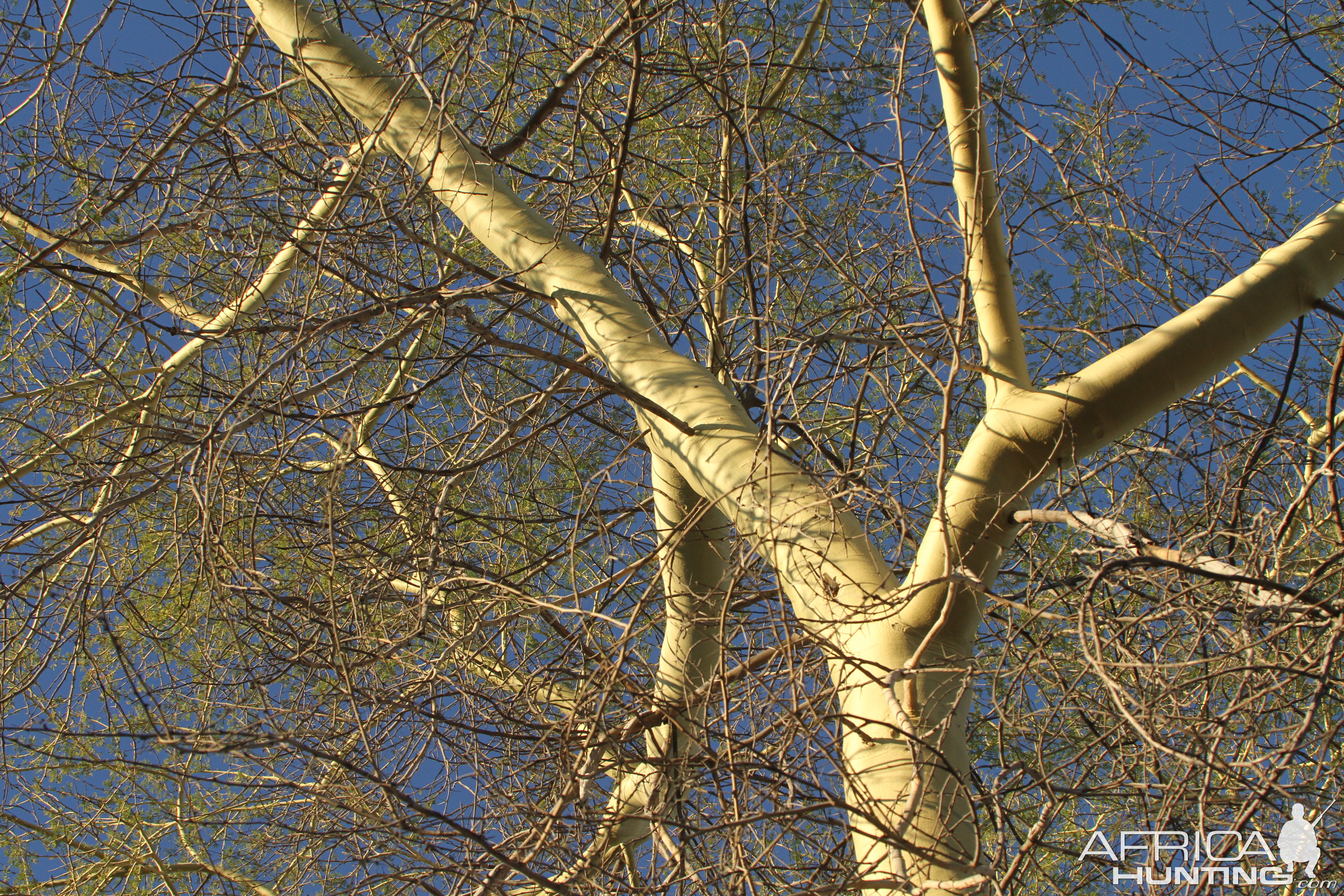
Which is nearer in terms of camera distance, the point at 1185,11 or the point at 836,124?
the point at 1185,11

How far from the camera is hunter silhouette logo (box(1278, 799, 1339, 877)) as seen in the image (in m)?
1.82

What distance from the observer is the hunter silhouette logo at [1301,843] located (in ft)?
5.97

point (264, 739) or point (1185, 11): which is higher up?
point (1185, 11)

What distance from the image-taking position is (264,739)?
162cm

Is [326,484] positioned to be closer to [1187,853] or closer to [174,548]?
[174,548]

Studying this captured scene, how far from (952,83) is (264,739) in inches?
93.3

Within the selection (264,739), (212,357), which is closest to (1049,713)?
(264,739)

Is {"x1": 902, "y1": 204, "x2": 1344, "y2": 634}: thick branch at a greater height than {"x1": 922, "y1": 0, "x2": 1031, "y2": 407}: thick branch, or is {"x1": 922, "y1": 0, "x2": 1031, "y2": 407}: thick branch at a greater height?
{"x1": 922, "y1": 0, "x2": 1031, "y2": 407}: thick branch
